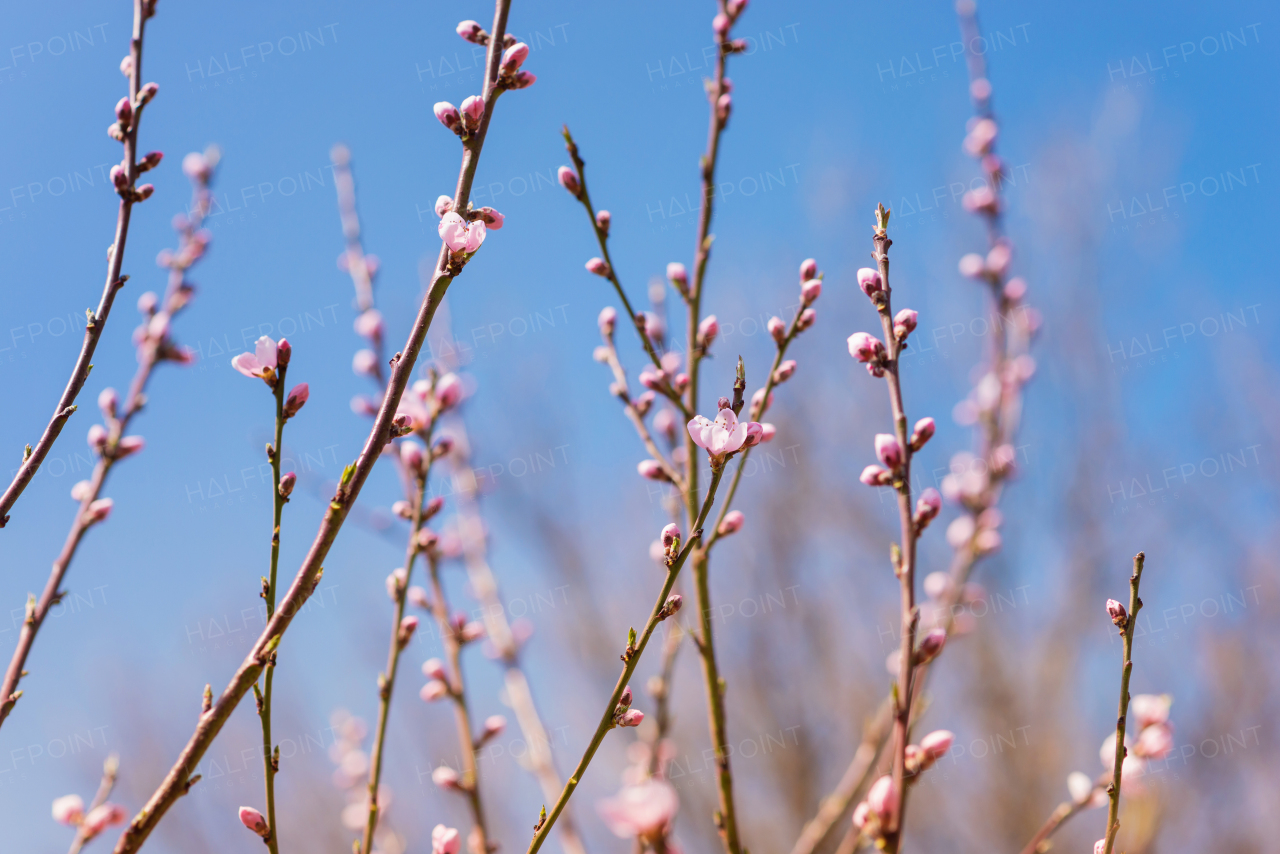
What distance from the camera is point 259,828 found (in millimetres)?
1307

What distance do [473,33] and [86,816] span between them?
199 cm

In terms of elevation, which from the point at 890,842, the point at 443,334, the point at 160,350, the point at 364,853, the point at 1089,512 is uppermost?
the point at 1089,512

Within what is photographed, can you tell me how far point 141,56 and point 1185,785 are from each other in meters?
10.2

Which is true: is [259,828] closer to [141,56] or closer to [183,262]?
[141,56]

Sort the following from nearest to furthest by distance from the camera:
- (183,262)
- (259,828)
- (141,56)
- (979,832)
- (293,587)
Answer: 1. (293,587)
2. (259,828)
3. (141,56)
4. (183,262)
5. (979,832)

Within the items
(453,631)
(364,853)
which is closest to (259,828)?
(364,853)

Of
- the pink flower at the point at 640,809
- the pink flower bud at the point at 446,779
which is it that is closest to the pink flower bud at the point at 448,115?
the pink flower at the point at 640,809

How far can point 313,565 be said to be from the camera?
40.6 inches

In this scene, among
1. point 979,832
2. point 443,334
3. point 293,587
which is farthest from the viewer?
point 979,832

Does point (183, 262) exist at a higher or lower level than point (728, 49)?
lower

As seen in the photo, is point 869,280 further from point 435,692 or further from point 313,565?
point 435,692

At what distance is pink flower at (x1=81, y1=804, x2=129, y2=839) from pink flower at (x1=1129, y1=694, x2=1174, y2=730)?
8.05ft

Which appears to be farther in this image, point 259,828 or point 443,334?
point 443,334

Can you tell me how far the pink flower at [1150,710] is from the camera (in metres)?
1.87
